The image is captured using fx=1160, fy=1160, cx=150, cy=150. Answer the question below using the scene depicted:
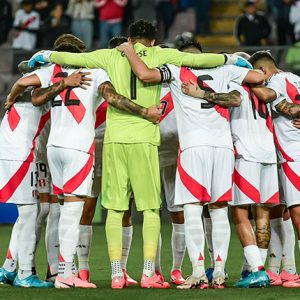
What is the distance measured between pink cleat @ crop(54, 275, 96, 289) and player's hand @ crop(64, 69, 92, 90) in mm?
1686

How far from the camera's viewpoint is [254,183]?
1039cm

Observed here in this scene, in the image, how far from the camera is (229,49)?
17938 mm

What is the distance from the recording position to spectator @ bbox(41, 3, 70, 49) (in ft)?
70.5

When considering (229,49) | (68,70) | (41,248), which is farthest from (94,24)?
(68,70)

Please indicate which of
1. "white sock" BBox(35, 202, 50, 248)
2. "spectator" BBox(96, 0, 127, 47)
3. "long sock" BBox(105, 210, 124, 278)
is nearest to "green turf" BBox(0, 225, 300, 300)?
"long sock" BBox(105, 210, 124, 278)

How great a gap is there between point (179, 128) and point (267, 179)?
965 mm

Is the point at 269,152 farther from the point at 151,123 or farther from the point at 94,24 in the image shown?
the point at 94,24

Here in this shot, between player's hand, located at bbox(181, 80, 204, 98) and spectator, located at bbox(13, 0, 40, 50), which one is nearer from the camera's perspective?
player's hand, located at bbox(181, 80, 204, 98)

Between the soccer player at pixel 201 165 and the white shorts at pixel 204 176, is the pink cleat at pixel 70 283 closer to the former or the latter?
the soccer player at pixel 201 165

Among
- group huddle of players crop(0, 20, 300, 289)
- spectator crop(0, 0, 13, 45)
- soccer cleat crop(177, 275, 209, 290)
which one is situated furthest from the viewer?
spectator crop(0, 0, 13, 45)

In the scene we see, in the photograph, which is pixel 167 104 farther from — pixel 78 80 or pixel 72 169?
pixel 72 169

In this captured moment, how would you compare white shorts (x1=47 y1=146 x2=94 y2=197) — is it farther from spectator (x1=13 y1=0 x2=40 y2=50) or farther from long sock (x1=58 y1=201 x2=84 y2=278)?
spectator (x1=13 y1=0 x2=40 y2=50)

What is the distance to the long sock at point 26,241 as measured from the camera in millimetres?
10469

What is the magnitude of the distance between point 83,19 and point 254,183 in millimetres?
11982
